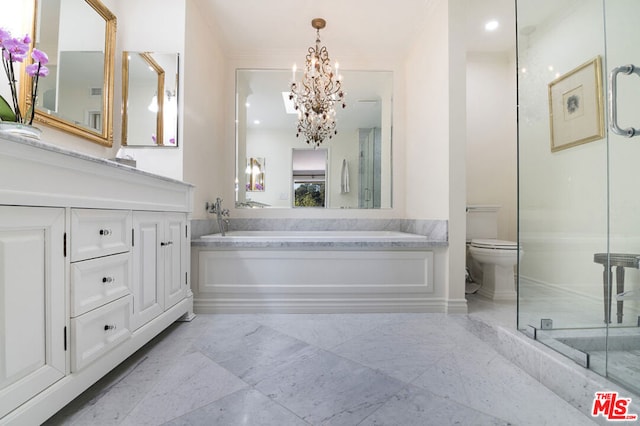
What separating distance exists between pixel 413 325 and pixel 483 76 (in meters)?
2.95

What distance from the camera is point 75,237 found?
104cm

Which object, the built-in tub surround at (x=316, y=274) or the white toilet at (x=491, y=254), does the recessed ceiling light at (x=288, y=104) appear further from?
the white toilet at (x=491, y=254)

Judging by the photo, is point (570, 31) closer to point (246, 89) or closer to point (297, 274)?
point (297, 274)

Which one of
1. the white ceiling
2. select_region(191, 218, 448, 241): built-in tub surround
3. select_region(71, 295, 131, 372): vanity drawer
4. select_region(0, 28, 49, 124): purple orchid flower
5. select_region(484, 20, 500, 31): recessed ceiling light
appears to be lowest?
select_region(71, 295, 131, 372): vanity drawer

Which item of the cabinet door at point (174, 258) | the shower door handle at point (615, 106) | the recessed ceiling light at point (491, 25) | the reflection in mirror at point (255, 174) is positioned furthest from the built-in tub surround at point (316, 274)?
the recessed ceiling light at point (491, 25)

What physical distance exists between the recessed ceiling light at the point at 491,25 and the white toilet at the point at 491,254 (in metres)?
1.78

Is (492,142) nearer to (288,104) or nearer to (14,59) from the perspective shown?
(288,104)

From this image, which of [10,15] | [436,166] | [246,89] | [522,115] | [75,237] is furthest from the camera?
[246,89]

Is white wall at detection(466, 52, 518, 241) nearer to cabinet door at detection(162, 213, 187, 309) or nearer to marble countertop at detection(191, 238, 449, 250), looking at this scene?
marble countertop at detection(191, 238, 449, 250)

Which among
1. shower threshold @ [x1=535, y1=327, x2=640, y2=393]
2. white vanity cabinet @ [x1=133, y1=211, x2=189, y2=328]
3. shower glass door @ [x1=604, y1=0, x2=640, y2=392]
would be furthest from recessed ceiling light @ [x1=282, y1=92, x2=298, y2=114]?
shower threshold @ [x1=535, y1=327, x2=640, y2=393]

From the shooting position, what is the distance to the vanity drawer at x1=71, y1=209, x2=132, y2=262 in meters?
1.05

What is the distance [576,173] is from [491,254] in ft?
2.89

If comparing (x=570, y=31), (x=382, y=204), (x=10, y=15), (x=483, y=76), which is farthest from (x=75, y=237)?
(x=483, y=76)

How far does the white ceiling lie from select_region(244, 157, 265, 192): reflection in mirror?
3.72 ft
